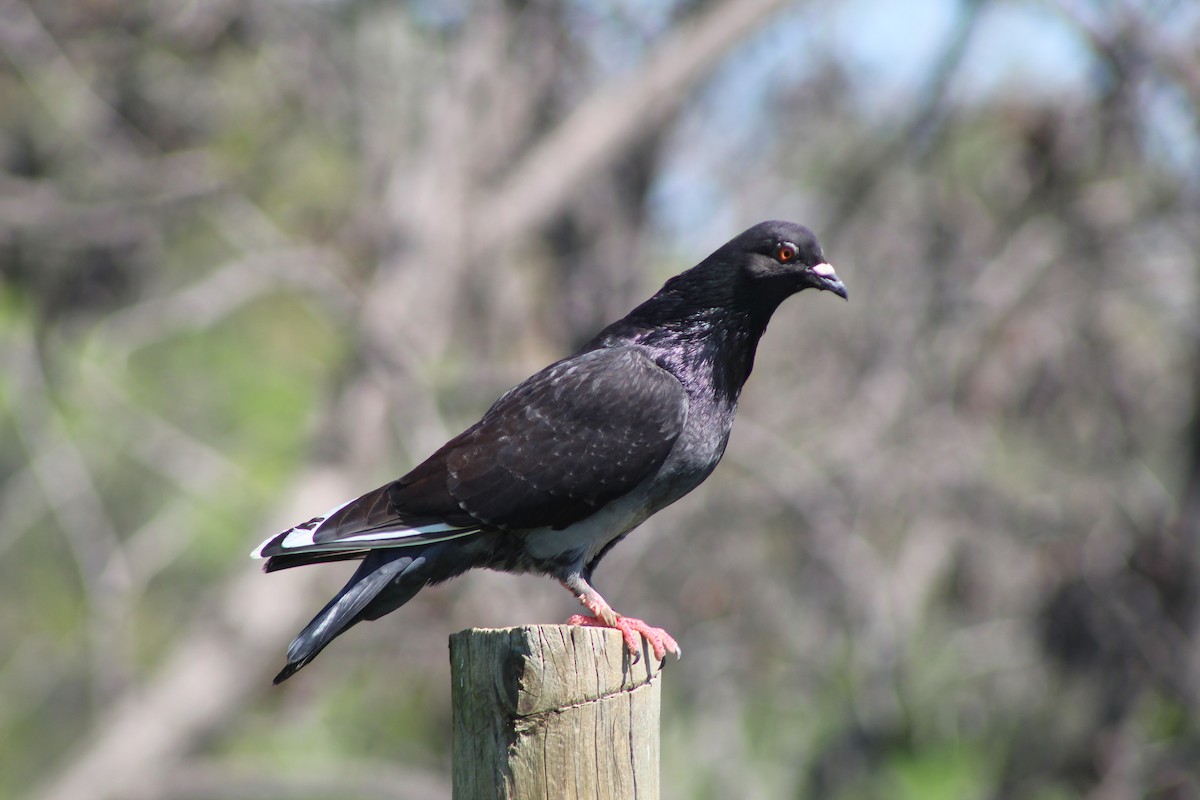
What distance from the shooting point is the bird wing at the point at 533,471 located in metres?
3.83

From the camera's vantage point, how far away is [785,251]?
14.6 feet

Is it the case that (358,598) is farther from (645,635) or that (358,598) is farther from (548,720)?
(548,720)

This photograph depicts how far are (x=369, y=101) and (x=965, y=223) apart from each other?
15.6 ft

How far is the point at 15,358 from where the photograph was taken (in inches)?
363

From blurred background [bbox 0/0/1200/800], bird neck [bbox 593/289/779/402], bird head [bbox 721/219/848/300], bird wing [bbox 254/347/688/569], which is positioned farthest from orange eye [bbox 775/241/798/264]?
blurred background [bbox 0/0/1200/800]

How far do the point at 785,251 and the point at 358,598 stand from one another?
184 cm

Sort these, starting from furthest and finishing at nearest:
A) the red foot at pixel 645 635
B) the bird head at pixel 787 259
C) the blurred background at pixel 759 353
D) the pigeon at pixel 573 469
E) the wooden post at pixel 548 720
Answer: the blurred background at pixel 759 353, the bird head at pixel 787 259, the pigeon at pixel 573 469, the red foot at pixel 645 635, the wooden post at pixel 548 720

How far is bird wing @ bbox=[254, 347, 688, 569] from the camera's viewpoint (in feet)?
12.6

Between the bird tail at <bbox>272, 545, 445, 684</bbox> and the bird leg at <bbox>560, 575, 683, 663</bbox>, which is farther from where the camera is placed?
the bird tail at <bbox>272, 545, 445, 684</bbox>

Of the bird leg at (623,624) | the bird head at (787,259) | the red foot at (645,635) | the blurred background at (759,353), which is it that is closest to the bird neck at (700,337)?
the bird head at (787,259)

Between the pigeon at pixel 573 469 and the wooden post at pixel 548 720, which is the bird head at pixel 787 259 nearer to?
the pigeon at pixel 573 469

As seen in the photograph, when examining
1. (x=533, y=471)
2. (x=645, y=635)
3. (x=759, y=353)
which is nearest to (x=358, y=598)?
(x=533, y=471)

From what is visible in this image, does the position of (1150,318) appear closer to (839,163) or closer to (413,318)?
(839,163)

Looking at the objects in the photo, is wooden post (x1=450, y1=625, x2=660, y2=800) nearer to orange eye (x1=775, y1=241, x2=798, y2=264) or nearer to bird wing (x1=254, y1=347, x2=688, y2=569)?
bird wing (x1=254, y1=347, x2=688, y2=569)
